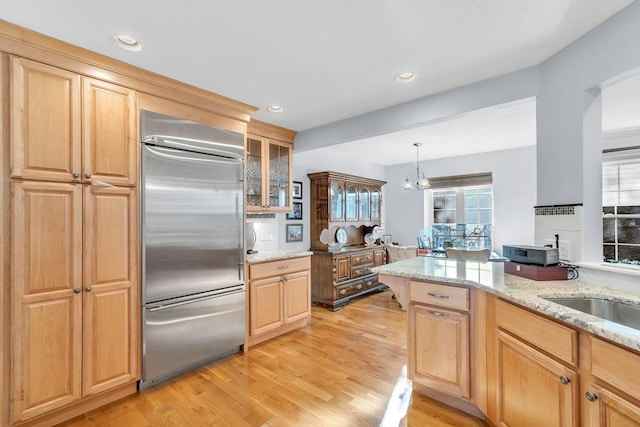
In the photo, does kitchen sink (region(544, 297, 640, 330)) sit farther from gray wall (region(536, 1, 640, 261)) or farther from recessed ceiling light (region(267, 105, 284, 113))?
recessed ceiling light (region(267, 105, 284, 113))

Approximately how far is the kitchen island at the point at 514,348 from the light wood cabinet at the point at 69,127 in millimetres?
2208

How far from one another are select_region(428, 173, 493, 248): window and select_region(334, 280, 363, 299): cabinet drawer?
68.5 inches

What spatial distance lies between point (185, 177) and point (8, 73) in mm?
1149

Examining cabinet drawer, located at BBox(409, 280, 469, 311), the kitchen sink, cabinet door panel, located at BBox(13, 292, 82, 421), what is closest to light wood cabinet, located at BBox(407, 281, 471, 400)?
cabinet drawer, located at BBox(409, 280, 469, 311)

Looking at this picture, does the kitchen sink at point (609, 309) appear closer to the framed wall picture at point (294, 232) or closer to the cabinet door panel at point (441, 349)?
the cabinet door panel at point (441, 349)

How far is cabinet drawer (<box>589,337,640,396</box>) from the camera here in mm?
981

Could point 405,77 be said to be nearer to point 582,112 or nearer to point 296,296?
point 582,112

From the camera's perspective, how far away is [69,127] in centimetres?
193

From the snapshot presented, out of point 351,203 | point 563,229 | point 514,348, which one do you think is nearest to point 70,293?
point 514,348

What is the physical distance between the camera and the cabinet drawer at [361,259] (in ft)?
15.3

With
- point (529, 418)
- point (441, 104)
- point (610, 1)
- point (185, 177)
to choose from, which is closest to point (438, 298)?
point (529, 418)

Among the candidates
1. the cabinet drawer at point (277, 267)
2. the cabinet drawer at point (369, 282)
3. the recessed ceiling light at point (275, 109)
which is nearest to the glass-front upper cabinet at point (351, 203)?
the cabinet drawer at point (369, 282)

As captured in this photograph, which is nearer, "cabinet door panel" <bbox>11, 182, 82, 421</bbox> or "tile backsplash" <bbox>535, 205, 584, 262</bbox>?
"cabinet door panel" <bbox>11, 182, 82, 421</bbox>

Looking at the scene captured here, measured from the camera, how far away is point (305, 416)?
1960 millimetres
